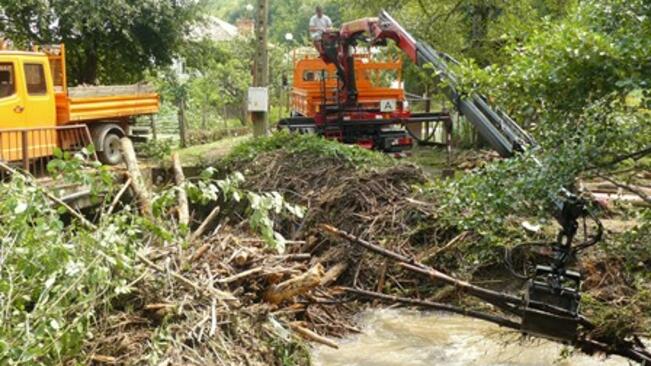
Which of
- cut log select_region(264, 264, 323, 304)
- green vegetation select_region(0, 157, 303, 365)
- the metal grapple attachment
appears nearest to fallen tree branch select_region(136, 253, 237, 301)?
green vegetation select_region(0, 157, 303, 365)

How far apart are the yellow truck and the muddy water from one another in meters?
5.60

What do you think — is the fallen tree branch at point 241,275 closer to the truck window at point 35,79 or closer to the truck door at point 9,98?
the truck door at point 9,98

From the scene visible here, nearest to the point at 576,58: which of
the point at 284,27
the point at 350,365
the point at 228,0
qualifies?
the point at 350,365

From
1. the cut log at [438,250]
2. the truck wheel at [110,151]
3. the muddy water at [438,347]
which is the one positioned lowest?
the muddy water at [438,347]

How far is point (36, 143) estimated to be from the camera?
11.5m

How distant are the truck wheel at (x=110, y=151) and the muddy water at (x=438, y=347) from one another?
7.31 metres

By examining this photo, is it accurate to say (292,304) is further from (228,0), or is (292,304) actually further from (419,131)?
(228,0)

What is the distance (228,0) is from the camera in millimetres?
102812

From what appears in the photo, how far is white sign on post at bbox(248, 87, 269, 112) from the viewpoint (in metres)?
13.3

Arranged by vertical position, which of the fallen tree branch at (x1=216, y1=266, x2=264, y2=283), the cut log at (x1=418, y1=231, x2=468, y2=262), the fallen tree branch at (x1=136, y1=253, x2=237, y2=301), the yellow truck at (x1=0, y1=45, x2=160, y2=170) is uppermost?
the yellow truck at (x1=0, y1=45, x2=160, y2=170)

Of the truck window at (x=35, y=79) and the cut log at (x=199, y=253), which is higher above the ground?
the truck window at (x=35, y=79)

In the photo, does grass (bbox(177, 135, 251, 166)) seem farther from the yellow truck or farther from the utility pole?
the yellow truck

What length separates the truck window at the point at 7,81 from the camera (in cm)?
1116

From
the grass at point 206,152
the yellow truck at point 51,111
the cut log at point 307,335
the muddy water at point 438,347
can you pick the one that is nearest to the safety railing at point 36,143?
the yellow truck at point 51,111
